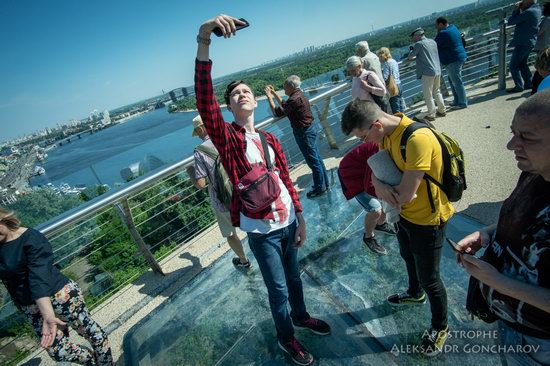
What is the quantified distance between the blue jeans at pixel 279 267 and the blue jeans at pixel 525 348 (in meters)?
1.19

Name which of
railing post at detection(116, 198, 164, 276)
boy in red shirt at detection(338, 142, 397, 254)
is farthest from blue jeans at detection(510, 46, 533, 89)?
railing post at detection(116, 198, 164, 276)

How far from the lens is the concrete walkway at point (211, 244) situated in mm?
2891

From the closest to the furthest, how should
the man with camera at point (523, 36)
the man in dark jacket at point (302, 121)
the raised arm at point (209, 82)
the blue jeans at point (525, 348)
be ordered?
1. the blue jeans at point (525, 348)
2. the raised arm at point (209, 82)
3. the man in dark jacket at point (302, 121)
4. the man with camera at point (523, 36)

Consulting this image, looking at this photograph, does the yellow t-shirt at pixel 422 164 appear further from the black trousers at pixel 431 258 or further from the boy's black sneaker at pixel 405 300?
the boy's black sneaker at pixel 405 300

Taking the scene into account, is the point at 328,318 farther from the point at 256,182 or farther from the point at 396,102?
the point at 396,102

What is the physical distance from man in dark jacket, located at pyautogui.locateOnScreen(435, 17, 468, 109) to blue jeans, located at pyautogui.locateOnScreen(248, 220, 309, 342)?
6.11 meters

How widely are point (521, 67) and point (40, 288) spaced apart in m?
8.70

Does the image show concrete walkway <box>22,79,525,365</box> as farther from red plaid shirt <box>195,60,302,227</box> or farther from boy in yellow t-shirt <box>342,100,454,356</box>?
red plaid shirt <box>195,60,302,227</box>

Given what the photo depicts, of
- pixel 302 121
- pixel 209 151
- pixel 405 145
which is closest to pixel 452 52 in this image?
pixel 302 121

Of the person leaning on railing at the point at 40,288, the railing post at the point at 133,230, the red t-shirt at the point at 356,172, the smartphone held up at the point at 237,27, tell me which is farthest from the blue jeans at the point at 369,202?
the person leaning on railing at the point at 40,288

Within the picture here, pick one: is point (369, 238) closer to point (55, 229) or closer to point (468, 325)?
point (468, 325)

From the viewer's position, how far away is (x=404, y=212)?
68.7 inches

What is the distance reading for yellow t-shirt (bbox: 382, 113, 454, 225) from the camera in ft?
4.90

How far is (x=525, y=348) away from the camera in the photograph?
1140 mm
